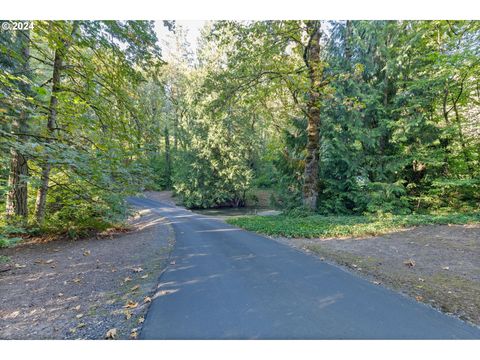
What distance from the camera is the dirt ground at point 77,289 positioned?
8.58 feet

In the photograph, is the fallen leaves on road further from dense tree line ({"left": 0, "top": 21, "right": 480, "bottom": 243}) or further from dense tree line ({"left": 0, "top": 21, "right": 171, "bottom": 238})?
dense tree line ({"left": 0, "top": 21, "right": 480, "bottom": 243})

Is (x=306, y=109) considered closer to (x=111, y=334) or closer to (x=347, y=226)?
(x=347, y=226)

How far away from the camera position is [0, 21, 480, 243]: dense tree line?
5824mm

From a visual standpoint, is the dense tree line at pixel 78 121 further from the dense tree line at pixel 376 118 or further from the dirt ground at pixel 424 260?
the dirt ground at pixel 424 260

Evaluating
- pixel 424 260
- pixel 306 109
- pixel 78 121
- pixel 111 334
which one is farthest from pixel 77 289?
pixel 306 109

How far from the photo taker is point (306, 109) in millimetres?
10344

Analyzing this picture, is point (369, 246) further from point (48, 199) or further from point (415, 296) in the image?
point (48, 199)

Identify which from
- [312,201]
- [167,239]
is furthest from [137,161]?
[312,201]

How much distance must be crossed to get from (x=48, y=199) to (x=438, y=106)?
15839mm

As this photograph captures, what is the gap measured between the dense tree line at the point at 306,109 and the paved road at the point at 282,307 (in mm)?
2773

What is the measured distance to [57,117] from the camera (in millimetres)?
5605

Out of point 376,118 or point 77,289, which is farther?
point 376,118

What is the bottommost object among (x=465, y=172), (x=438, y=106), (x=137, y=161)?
(x=465, y=172)

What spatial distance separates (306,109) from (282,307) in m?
8.91
